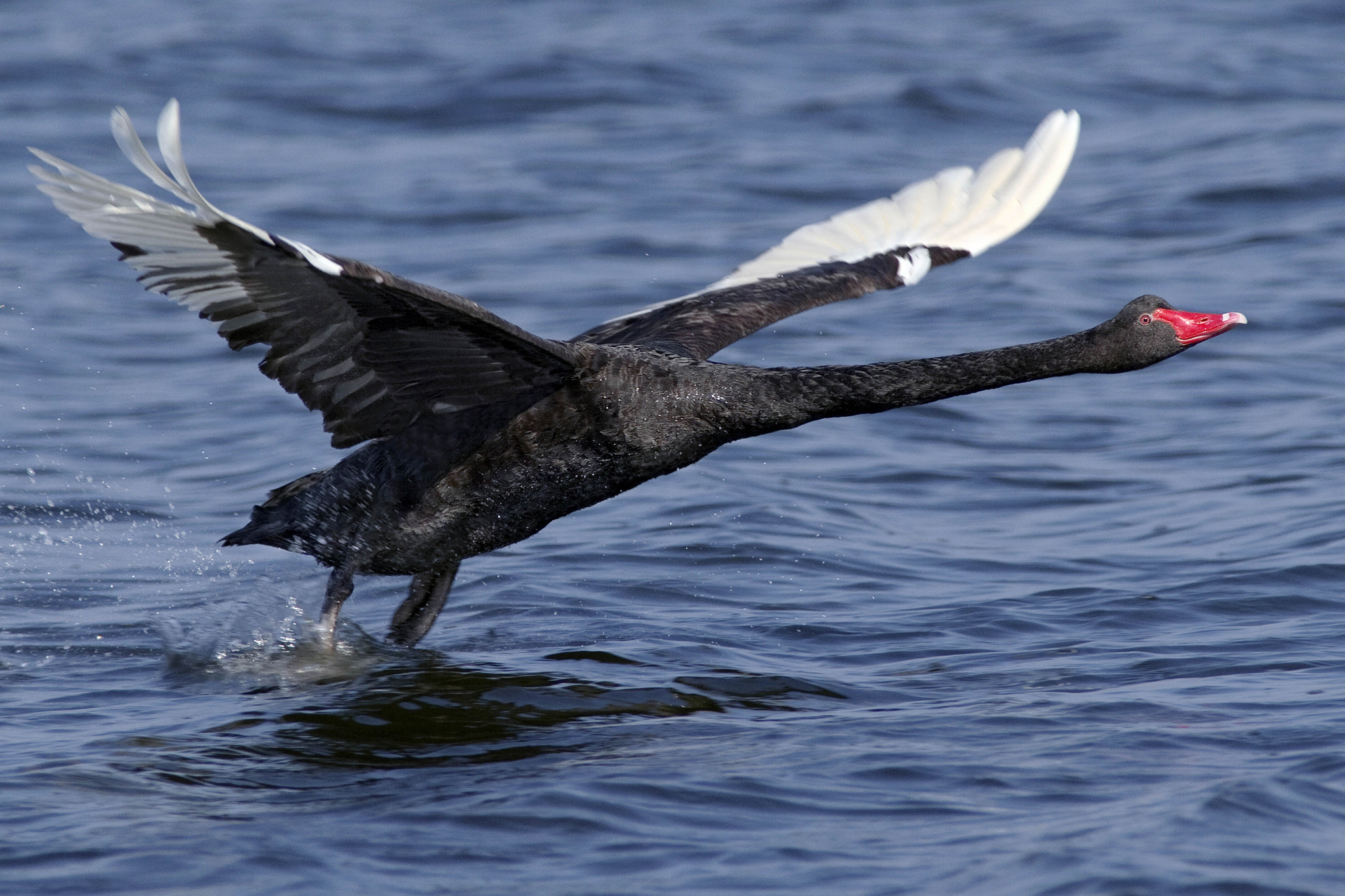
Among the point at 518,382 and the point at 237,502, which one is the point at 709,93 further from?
the point at 518,382

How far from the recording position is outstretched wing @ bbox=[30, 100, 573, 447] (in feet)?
17.3

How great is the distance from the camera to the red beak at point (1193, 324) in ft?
20.7

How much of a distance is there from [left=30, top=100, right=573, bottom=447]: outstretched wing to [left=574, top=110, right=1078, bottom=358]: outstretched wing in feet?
4.72

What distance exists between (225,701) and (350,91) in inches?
480

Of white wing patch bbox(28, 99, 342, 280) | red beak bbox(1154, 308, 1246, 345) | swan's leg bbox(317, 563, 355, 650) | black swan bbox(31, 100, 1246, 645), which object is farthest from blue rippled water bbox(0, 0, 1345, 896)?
white wing patch bbox(28, 99, 342, 280)

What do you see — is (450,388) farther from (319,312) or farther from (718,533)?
(718,533)

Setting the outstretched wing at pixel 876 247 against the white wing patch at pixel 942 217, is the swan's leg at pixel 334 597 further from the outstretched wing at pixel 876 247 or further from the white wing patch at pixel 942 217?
the white wing patch at pixel 942 217

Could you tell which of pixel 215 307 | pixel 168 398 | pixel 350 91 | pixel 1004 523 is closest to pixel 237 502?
pixel 168 398

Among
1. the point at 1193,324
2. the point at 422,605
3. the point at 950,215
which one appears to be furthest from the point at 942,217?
the point at 422,605

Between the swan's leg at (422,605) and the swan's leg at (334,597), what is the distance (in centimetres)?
29

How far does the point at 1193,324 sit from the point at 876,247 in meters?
2.79

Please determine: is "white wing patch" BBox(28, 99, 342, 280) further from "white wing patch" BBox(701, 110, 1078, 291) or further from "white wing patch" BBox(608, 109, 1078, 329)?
"white wing patch" BBox(701, 110, 1078, 291)

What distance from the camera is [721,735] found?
594 cm

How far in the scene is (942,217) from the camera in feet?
29.6
